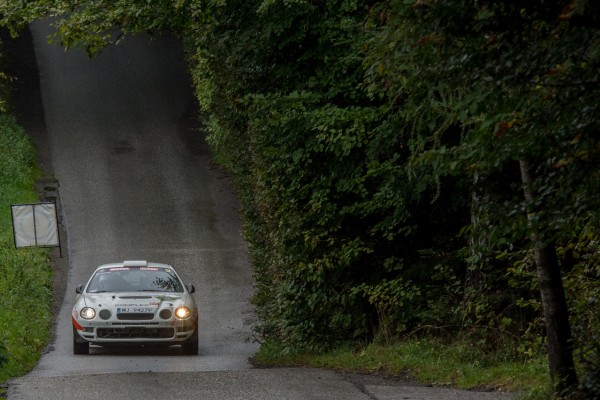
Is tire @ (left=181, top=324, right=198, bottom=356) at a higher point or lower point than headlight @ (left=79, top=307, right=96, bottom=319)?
lower

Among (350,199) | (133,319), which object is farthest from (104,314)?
(350,199)

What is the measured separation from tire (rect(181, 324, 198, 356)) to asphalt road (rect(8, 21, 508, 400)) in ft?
Result: 0.77

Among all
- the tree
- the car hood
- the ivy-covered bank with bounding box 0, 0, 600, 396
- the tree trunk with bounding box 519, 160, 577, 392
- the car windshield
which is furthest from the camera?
the car windshield

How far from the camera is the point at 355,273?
53.3ft

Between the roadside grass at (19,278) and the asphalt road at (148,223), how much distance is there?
0.41m

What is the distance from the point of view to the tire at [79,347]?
56.5ft

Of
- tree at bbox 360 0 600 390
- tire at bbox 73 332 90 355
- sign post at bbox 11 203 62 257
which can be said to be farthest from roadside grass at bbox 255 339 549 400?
sign post at bbox 11 203 62 257

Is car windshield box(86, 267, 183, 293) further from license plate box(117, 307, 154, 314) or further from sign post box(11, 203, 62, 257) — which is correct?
sign post box(11, 203, 62, 257)

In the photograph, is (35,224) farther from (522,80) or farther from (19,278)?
(522,80)

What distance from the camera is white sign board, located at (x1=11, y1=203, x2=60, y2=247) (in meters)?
24.8

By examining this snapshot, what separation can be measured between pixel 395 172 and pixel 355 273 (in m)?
2.39

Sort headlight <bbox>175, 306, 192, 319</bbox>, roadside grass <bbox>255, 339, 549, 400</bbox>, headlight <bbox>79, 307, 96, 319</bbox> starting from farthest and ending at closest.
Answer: headlight <bbox>175, 306, 192, 319</bbox>, headlight <bbox>79, 307, 96, 319</bbox>, roadside grass <bbox>255, 339, 549, 400</bbox>

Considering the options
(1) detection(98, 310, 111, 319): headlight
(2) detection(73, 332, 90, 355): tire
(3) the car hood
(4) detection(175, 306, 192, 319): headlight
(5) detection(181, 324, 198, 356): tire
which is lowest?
(5) detection(181, 324, 198, 356): tire

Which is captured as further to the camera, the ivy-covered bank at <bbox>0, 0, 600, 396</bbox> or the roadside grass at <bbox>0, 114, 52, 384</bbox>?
the roadside grass at <bbox>0, 114, 52, 384</bbox>
